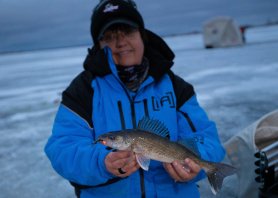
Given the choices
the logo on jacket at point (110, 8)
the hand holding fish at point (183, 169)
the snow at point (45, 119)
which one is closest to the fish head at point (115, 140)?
the hand holding fish at point (183, 169)

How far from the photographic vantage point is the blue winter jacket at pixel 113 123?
2.20m

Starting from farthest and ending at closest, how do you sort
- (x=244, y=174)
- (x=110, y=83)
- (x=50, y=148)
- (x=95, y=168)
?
(x=244, y=174) < (x=110, y=83) < (x=50, y=148) < (x=95, y=168)

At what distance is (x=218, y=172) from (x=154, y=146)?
0.48m

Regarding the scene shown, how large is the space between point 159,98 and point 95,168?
0.63 m

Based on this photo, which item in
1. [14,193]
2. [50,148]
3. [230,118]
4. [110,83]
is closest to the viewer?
[50,148]

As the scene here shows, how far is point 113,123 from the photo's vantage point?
2.31 metres

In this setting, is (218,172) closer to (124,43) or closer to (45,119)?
(124,43)

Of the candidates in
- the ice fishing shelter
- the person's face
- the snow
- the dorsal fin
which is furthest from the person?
the ice fishing shelter

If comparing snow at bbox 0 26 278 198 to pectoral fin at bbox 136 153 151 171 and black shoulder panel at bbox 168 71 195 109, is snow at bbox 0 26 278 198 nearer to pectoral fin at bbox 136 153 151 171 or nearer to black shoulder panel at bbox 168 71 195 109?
black shoulder panel at bbox 168 71 195 109

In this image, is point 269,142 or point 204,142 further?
point 269,142

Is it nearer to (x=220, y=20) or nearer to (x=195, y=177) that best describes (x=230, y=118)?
(x=195, y=177)

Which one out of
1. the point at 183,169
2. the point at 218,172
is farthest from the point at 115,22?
the point at 218,172

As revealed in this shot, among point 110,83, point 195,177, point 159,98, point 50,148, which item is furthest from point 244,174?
point 50,148

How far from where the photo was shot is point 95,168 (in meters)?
2.11
